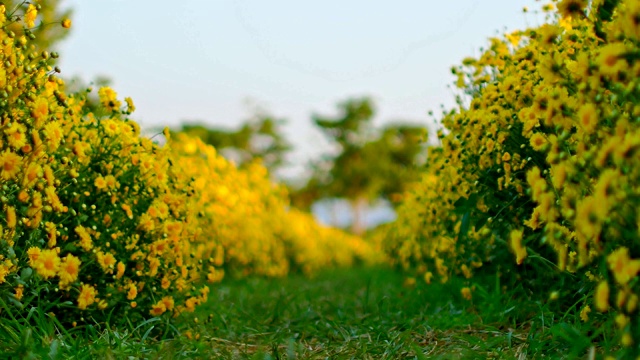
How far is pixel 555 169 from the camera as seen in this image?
1.86 m

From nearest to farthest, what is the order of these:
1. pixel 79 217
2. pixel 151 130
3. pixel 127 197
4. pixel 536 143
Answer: pixel 536 143 < pixel 79 217 < pixel 127 197 < pixel 151 130

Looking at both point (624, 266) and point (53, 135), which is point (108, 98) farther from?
point (624, 266)

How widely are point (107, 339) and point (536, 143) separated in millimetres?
1712

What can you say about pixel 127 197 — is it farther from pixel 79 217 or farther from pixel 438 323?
pixel 438 323

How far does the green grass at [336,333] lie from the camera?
7.53 ft

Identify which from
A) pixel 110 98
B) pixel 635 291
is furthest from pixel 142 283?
pixel 635 291

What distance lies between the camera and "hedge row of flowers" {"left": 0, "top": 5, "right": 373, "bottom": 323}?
2279 mm

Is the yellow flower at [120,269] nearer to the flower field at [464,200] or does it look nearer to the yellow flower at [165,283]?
the flower field at [464,200]

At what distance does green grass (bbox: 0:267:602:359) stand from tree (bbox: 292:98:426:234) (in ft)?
70.1

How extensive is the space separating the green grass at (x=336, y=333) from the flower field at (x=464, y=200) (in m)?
0.03

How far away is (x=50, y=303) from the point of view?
2.58 m

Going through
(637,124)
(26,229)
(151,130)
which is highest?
(151,130)

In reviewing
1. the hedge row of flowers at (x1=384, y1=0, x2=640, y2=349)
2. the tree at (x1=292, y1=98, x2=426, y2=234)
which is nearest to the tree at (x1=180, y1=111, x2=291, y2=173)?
the tree at (x1=292, y1=98, x2=426, y2=234)

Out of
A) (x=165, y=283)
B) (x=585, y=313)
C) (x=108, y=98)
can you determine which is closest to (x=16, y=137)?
(x=108, y=98)
